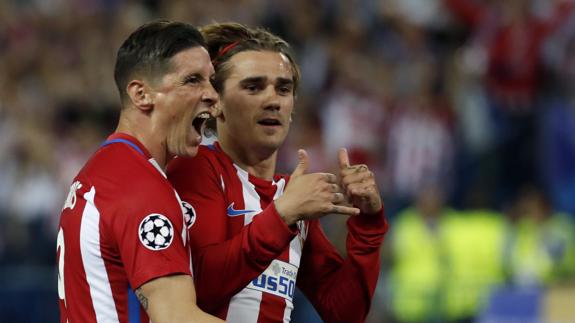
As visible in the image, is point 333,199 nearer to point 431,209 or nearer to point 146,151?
point 146,151

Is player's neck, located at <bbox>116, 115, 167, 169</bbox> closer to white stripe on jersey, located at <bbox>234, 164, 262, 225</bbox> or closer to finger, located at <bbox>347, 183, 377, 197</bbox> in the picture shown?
white stripe on jersey, located at <bbox>234, 164, 262, 225</bbox>

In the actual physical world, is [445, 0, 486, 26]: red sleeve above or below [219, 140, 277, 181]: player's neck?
above

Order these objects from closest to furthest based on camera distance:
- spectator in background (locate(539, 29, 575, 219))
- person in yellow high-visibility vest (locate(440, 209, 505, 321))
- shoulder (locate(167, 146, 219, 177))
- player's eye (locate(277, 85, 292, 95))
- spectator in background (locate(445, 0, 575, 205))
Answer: shoulder (locate(167, 146, 219, 177)) < player's eye (locate(277, 85, 292, 95)) < person in yellow high-visibility vest (locate(440, 209, 505, 321)) < spectator in background (locate(539, 29, 575, 219)) < spectator in background (locate(445, 0, 575, 205))

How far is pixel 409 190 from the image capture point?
9.53 meters

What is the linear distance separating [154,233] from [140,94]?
20.9 inches

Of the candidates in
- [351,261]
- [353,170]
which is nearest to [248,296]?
[351,261]

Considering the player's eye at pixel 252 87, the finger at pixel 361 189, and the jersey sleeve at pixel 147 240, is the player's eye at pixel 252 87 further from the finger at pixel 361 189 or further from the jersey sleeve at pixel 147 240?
the jersey sleeve at pixel 147 240

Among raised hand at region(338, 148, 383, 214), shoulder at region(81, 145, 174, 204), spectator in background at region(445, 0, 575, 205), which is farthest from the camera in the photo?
spectator in background at region(445, 0, 575, 205)

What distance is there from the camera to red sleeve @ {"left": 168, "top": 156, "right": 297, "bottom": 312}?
360cm

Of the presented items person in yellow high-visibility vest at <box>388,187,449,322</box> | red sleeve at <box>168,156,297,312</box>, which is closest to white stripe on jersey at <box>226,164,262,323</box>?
red sleeve at <box>168,156,297,312</box>

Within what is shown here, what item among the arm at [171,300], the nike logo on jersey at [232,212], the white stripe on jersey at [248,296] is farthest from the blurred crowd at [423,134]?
the arm at [171,300]

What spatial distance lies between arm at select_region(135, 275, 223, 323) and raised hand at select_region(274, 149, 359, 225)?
417 millimetres

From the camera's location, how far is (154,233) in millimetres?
3371

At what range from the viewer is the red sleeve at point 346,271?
4195 millimetres
